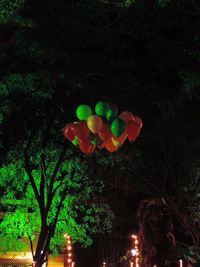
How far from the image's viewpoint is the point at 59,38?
7883 millimetres

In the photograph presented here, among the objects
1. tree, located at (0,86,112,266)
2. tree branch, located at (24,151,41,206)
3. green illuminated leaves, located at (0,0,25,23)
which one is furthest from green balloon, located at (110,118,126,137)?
tree branch, located at (24,151,41,206)

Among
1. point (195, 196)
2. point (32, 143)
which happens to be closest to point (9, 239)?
point (32, 143)

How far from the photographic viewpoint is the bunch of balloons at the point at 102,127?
6.80 meters

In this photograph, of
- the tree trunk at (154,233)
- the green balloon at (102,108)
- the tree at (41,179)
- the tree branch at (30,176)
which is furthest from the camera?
the tree at (41,179)

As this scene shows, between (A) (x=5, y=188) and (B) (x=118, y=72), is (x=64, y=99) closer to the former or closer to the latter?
(A) (x=5, y=188)

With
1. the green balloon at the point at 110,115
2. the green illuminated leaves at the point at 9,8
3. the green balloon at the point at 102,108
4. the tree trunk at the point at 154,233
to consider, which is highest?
the green illuminated leaves at the point at 9,8

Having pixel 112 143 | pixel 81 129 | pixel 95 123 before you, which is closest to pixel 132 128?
pixel 112 143

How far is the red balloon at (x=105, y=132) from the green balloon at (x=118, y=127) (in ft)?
0.23

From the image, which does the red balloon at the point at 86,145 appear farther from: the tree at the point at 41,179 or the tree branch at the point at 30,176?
the tree branch at the point at 30,176

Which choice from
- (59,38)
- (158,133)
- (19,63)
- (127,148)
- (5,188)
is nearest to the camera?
(59,38)

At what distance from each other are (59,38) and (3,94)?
4.06 metres

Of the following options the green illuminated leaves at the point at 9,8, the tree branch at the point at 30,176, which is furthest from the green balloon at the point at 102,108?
the tree branch at the point at 30,176

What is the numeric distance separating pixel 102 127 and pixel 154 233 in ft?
13.5

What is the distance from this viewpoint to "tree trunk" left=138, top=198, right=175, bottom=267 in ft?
33.2
